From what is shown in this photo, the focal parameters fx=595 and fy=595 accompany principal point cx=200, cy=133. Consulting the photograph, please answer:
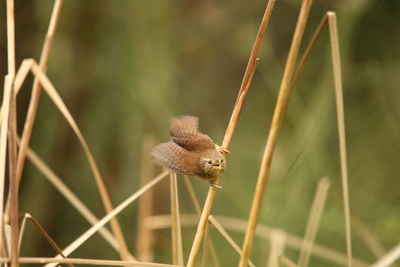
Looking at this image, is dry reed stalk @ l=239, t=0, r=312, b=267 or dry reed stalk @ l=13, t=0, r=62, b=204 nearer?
dry reed stalk @ l=239, t=0, r=312, b=267

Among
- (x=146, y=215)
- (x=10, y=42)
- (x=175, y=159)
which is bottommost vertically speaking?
(x=146, y=215)

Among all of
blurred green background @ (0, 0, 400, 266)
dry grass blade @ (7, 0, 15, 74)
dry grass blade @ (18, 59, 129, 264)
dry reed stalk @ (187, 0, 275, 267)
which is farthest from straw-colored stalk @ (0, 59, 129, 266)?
blurred green background @ (0, 0, 400, 266)

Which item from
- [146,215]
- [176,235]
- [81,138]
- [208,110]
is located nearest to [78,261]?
[176,235]

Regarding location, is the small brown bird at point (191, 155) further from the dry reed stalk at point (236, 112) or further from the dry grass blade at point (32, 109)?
the dry grass blade at point (32, 109)

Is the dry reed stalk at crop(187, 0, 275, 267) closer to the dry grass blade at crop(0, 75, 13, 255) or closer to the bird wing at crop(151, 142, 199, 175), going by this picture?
the bird wing at crop(151, 142, 199, 175)

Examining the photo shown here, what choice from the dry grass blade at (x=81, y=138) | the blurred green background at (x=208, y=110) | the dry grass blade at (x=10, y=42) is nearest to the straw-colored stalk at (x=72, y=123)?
the dry grass blade at (x=81, y=138)

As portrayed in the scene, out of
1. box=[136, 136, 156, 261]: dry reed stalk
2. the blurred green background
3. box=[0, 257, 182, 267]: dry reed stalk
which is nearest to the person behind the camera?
box=[0, 257, 182, 267]: dry reed stalk

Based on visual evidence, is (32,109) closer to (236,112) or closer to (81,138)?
(81,138)

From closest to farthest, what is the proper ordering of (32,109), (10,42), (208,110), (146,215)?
1. (10,42)
2. (32,109)
3. (146,215)
4. (208,110)

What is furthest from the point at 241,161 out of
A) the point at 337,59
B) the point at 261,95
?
the point at 337,59
